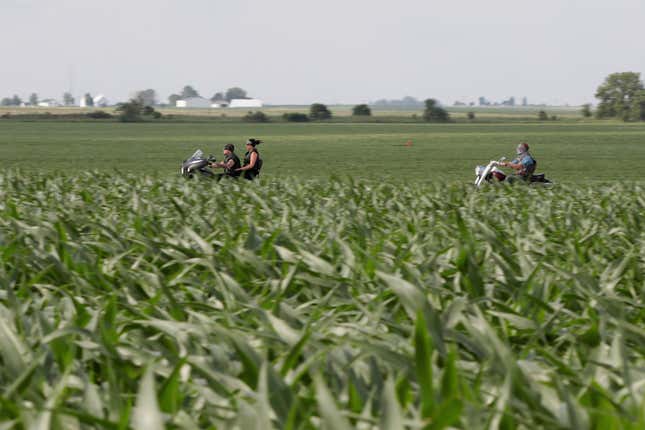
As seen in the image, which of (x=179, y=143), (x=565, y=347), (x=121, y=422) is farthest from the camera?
(x=179, y=143)

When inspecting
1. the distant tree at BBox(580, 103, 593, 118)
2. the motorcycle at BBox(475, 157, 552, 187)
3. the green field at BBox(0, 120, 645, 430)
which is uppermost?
the green field at BBox(0, 120, 645, 430)

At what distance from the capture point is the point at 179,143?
220 feet

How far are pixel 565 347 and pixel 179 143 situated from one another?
213 ft

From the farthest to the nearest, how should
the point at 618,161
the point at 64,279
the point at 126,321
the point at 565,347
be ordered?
the point at 618,161 < the point at 64,279 < the point at 565,347 < the point at 126,321

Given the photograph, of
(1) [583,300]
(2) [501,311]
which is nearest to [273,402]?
(2) [501,311]

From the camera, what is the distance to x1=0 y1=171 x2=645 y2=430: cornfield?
2.00 metres

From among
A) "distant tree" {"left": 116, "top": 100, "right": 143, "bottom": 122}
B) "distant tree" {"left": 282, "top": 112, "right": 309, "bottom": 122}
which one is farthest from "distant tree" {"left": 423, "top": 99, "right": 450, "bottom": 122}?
"distant tree" {"left": 116, "top": 100, "right": 143, "bottom": 122}

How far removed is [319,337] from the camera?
2.61 m

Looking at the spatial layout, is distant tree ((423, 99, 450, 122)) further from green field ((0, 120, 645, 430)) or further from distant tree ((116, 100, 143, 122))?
green field ((0, 120, 645, 430))

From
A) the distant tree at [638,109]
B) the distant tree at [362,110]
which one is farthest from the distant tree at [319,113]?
the distant tree at [638,109]

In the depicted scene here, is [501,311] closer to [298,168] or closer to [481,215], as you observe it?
[481,215]

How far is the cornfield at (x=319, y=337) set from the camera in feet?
6.56

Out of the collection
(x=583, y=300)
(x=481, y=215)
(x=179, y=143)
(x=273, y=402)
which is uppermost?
(x=273, y=402)

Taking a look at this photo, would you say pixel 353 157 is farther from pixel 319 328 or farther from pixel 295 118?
pixel 295 118
